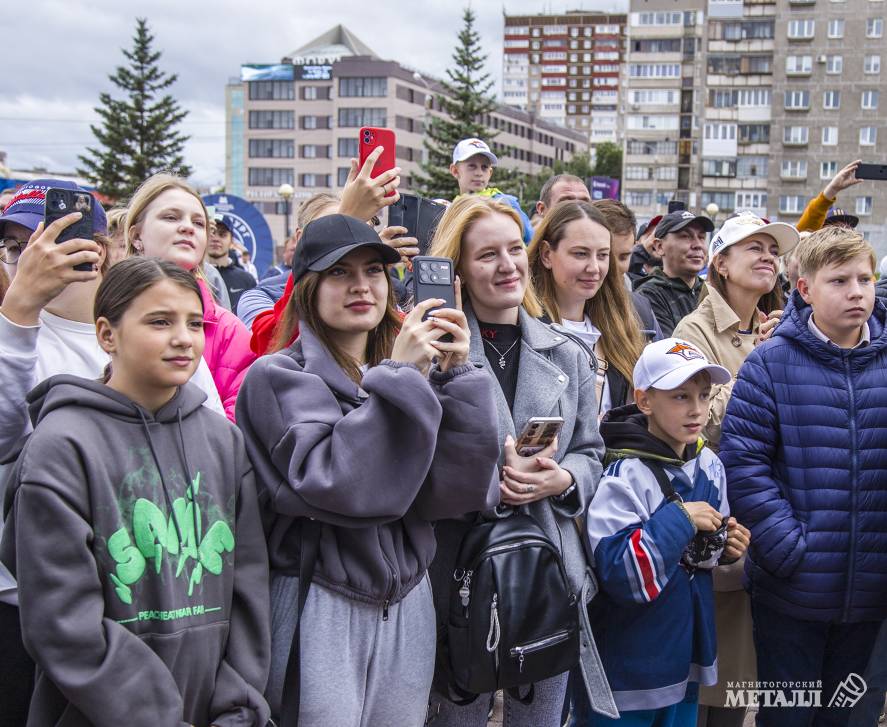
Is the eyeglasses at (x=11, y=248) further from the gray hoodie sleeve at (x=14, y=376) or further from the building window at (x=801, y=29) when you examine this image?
the building window at (x=801, y=29)

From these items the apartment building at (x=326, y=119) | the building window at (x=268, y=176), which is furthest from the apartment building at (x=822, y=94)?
the building window at (x=268, y=176)

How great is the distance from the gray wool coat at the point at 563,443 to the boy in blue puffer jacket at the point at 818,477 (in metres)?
0.73

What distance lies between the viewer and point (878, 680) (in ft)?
11.6

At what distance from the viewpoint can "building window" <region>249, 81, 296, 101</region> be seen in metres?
98.4

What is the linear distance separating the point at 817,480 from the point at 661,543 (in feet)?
2.70

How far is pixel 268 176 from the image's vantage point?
324ft

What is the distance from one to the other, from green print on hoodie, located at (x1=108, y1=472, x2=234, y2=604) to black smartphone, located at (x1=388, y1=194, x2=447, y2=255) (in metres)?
1.58

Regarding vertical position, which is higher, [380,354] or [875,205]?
[875,205]

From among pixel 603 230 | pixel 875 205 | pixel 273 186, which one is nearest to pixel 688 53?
pixel 875 205

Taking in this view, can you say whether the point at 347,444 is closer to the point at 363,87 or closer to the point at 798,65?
the point at 798,65

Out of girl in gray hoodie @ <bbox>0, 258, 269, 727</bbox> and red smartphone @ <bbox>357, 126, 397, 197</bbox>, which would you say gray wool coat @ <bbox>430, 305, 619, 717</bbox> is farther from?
girl in gray hoodie @ <bbox>0, 258, 269, 727</bbox>

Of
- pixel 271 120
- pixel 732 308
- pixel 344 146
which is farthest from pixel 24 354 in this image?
pixel 271 120

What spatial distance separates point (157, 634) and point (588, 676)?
1.62 metres

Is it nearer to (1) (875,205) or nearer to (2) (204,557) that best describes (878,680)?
(2) (204,557)
